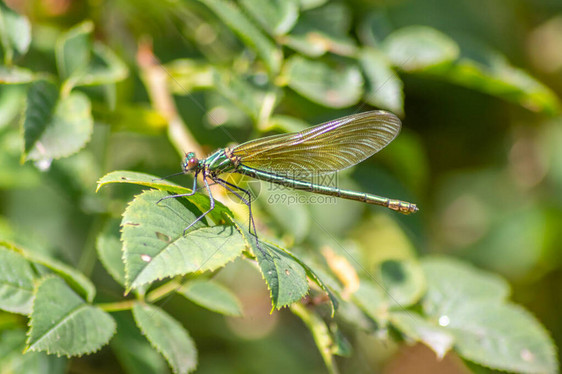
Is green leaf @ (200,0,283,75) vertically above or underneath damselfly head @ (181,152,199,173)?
above

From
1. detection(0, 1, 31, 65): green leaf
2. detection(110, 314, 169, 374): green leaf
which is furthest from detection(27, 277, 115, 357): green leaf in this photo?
detection(0, 1, 31, 65): green leaf

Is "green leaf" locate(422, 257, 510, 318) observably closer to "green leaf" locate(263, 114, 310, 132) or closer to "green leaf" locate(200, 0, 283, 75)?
"green leaf" locate(263, 114, 310, 132)

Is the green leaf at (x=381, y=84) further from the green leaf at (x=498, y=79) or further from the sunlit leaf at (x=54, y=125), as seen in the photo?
the sunlit leaf at (x=54, y=125)

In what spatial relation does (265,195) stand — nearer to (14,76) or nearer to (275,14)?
(275,14)

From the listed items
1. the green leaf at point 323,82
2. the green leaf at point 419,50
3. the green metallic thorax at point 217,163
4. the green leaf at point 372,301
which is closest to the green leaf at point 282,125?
the green leaf at point 323,82

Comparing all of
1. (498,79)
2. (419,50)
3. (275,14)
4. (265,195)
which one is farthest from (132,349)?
(498,79)

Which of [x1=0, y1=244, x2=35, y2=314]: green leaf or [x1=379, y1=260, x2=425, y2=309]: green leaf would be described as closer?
[x1=0, y1=244, x2=35, y2=314]: green leaf

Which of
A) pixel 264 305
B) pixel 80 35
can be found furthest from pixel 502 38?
pixel 80 35
